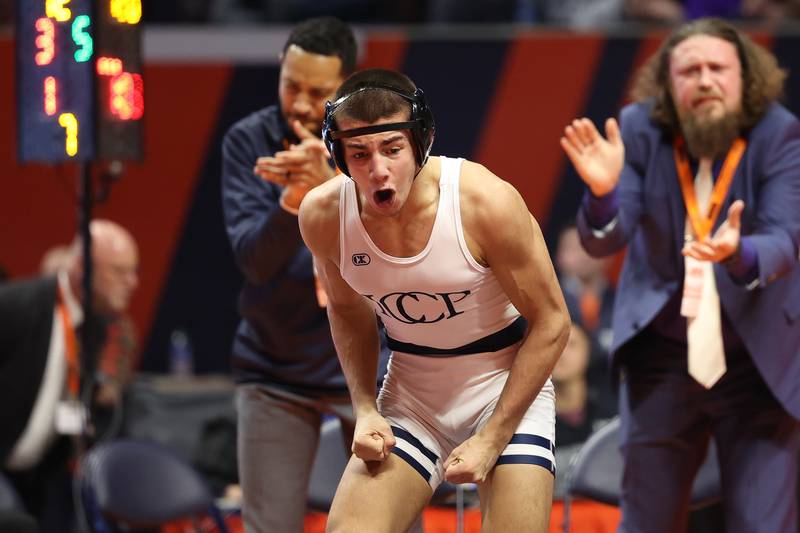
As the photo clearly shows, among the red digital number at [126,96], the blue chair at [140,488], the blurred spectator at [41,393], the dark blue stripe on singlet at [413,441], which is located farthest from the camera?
the blurred spectator at [41,393]

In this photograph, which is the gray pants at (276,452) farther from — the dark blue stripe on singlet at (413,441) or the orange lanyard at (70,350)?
the orange lanyard at (70,350)

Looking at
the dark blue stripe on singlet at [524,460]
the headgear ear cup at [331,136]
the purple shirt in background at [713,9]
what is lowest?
the dark blue stripe on singlet at [524,460]

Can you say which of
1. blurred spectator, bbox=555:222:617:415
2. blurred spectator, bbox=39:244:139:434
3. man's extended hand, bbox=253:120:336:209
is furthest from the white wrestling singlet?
blurred spectator, bbox=555:222:617:415

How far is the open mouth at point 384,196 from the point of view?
326cm

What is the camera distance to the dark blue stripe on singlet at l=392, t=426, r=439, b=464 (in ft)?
11.5

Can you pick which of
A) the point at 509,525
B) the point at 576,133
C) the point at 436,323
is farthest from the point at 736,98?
the point at 509,525

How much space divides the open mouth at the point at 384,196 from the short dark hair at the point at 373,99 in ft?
0.57

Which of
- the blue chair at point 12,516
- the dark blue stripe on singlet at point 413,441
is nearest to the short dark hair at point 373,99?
the dark blue stripe on singlet at point 413,441

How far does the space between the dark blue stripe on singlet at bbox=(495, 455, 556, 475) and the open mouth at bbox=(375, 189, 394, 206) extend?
722 millimetres

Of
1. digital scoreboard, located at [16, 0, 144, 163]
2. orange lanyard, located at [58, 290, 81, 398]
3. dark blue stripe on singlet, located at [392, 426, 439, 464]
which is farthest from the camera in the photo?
orange lanyard, located at [58, 290, 81, 398]

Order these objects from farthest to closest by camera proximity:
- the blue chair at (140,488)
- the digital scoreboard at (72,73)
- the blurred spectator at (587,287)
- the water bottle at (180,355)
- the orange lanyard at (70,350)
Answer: the water bottle at (180,355)
the blurred spectator at (587,287)
the orange lanyard at (70,350)
the blue chair at (140,488)
the digital scoreboard at (72,73)

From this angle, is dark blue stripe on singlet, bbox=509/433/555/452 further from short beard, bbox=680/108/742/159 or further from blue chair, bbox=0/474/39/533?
blue chair, bbox=0/474/39/533

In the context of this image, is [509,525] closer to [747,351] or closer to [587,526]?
[747,351]

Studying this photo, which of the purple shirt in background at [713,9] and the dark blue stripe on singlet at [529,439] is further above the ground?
the purple shirt in background at [713,9]
